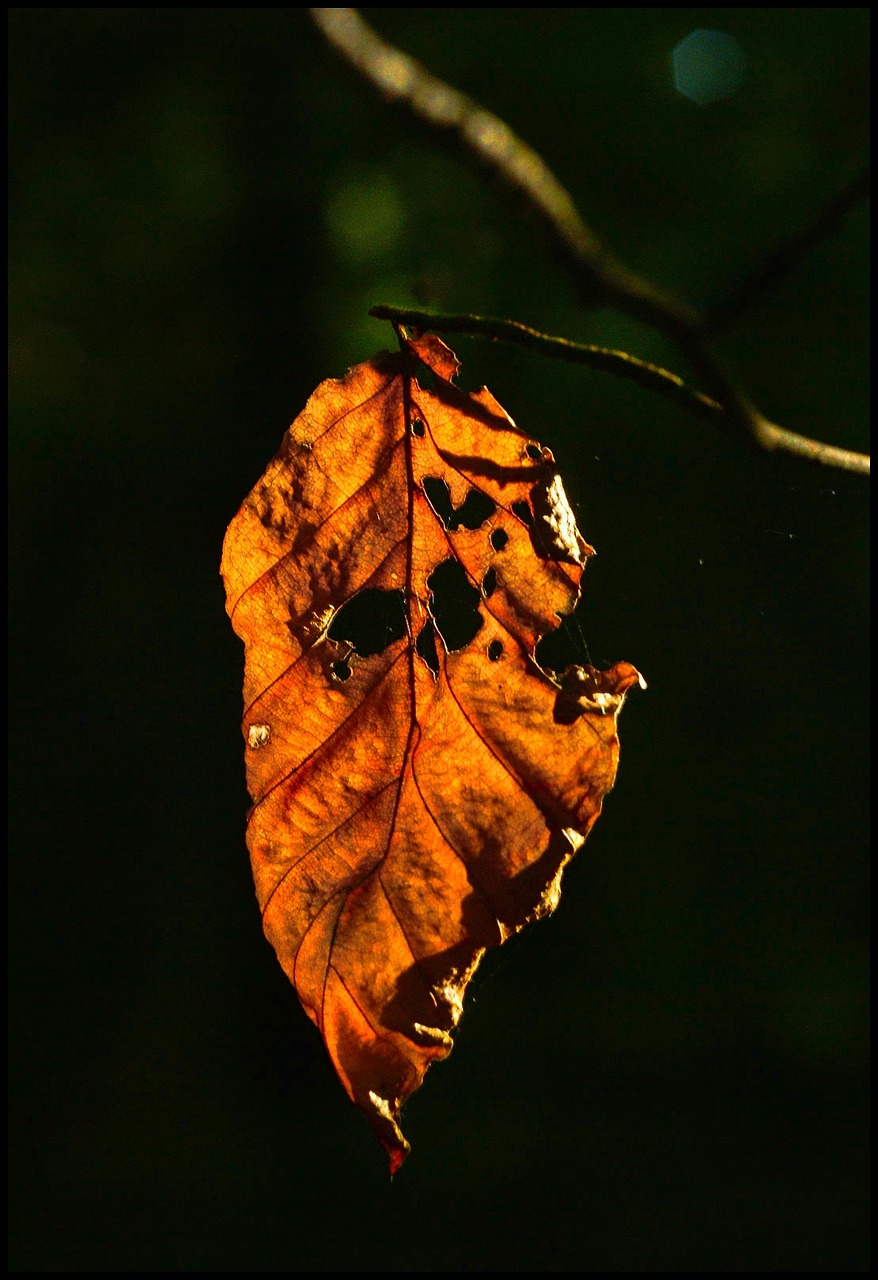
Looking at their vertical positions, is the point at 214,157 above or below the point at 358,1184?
above

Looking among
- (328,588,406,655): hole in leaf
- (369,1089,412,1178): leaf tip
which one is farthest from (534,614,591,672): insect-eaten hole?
(369,1089,412,1178): leaf tip

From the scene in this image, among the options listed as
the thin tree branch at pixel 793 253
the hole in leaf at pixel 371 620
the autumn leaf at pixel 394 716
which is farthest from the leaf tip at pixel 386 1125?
the thin tree branch at pixel 793 253

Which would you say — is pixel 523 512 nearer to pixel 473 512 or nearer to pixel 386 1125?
pixel 386 1125

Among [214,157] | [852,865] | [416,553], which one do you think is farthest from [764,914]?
[214,157]

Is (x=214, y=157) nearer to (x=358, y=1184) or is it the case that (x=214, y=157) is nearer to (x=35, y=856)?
(x=35, y=856)

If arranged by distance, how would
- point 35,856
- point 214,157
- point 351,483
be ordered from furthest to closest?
point 35,856
point 214,157
point 351,483

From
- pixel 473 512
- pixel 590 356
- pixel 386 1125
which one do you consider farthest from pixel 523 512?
pixel 473 512

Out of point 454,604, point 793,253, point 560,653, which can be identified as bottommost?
point 560,653

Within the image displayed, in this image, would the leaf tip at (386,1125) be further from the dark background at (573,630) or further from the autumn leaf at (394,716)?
the dark background at (573,630)
